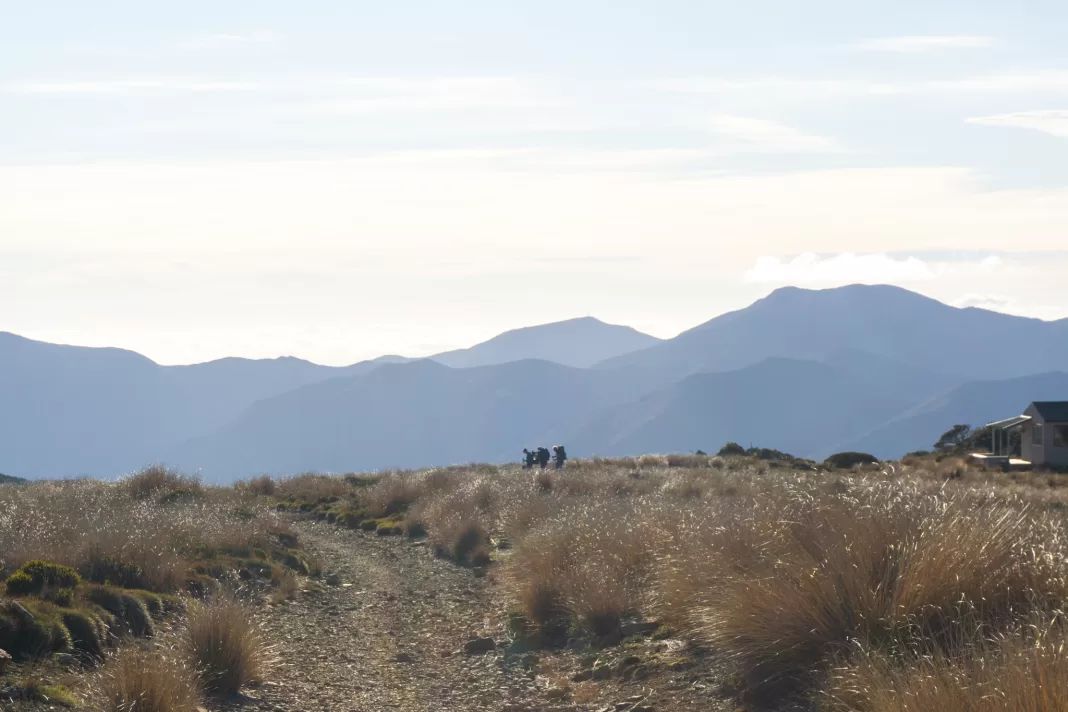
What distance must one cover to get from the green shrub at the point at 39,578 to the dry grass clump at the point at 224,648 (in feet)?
6.96

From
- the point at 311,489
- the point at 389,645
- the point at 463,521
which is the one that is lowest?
the point at 311,489

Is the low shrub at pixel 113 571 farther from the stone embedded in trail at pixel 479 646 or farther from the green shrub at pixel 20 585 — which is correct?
the stone embedded in trail at pixel 479 646

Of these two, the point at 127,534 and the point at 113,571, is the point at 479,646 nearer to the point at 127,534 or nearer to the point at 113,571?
the point at 113,571

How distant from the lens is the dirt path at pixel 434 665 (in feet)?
31.3

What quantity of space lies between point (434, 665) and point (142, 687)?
178 inches

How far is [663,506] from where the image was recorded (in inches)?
672

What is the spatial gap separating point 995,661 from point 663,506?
435 inches

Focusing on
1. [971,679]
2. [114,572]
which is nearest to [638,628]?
[971,679]

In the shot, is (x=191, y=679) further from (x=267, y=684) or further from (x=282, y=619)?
(x=282, y=619)

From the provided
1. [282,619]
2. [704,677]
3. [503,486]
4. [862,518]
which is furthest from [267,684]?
[503,486]

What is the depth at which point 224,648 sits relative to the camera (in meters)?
10.1

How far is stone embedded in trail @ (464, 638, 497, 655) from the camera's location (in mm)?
12531

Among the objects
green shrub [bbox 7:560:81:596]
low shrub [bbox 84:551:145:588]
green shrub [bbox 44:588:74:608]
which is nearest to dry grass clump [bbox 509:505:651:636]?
low shrub [bbox 84:551:145:588]

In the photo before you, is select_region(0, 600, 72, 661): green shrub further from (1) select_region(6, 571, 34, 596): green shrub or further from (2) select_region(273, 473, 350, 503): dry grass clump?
(2) select_region(273, 473, 350, 503): dry grass clump
